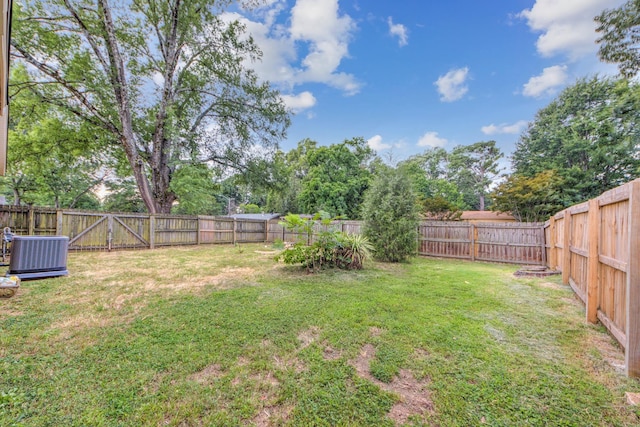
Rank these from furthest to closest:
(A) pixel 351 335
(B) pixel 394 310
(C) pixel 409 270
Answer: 1. (C) pixel 409 270
2. (B) pixel 394 310
3. (A) pixel 351 335

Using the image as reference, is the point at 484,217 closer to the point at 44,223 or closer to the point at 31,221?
the point at 44,223

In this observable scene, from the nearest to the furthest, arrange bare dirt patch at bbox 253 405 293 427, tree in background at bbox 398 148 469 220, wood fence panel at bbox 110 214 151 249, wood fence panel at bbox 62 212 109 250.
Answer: bare dirt patch at bbox 253 405 293 427 → wood fence panel at bbox 62 212 109 250 → wood fence panel at bbox 110 214 151 249 → tree in background at bbox 398 148 469 220

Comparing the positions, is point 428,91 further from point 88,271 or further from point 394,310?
point 88,271

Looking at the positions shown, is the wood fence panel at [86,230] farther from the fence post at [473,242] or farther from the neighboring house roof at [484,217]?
the neighboring house roof at [484,217]

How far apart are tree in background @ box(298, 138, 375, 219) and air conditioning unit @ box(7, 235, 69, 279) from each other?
16.9 meters

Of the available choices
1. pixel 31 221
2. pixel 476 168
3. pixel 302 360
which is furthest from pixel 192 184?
pixel 476 168

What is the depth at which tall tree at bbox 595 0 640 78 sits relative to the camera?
818 cm

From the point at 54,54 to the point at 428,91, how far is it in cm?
1607

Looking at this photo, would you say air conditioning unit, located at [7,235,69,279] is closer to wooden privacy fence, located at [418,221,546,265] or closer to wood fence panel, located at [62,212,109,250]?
wood fence panel, located at [62,212,109,250]

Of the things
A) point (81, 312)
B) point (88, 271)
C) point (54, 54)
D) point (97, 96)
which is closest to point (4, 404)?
point (81, 312)

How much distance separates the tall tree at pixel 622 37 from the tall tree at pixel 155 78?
12.9 meters

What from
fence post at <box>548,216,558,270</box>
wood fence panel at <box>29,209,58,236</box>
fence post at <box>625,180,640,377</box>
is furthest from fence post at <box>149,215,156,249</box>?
fence post at <box>548,216,558,270</box>

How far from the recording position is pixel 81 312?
3010 millimetres

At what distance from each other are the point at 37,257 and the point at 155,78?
10914 mm
